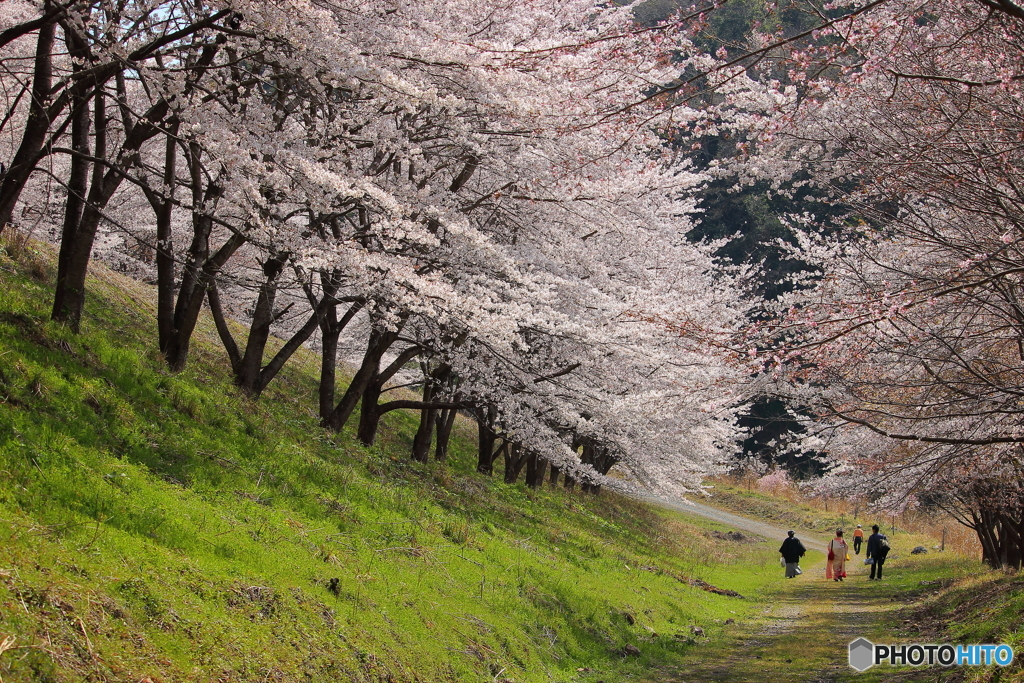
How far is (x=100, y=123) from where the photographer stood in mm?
9602

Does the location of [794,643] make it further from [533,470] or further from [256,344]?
[533,470]

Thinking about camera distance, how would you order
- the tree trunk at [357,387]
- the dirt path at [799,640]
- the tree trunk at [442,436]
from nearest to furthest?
the dirt path at [799,640] → the tree trunk at [357,387] → the tree trunk at [442,436]

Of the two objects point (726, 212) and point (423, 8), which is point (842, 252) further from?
point (726, 212)

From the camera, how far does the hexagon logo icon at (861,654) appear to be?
31.4 ft

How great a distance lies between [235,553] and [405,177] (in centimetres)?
843

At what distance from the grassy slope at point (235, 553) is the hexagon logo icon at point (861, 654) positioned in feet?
6.38

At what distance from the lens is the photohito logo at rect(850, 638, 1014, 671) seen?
8.67 meters

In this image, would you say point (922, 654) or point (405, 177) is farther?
point (405, 177)

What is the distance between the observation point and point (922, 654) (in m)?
9.85

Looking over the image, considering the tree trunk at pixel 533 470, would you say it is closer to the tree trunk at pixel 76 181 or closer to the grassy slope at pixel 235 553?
the grassy slope at pixel 235 553

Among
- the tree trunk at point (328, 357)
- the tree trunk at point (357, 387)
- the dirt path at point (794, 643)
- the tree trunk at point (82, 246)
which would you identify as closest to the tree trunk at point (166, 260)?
the tree trunk at point (82, 246)

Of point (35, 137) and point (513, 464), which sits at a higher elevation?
point (35, 137)

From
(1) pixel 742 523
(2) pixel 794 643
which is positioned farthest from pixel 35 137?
(1) pixel 742 523

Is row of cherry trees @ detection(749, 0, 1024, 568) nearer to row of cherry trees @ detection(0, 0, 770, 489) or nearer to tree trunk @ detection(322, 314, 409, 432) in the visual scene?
row of cherry trees @ detection(0, 0, 770, 489)
